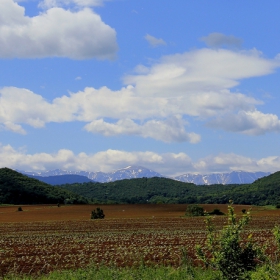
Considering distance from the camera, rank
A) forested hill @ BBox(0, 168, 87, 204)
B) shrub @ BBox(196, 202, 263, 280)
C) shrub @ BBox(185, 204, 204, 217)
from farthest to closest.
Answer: forested hill @ BBox(0, 168, 87, 204)
shrub @ BBox(185, 204, 204, 217)
shrub @ BBox(196, 202, 263, 280)

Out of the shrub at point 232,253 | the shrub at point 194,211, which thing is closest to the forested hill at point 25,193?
the shrub at point 194,211

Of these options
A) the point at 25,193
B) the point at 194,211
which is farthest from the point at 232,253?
the point at 25,193

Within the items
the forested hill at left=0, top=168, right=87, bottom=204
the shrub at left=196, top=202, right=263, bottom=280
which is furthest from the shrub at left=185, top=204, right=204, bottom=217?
the shrub at left=196, top=202, right=263, bottom=280

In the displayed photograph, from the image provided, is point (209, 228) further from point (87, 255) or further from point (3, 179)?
point (3, 179)

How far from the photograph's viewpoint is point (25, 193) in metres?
134

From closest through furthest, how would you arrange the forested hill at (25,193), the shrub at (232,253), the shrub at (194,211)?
the shrub at (232,253) → the shrub at (194,211) → the forested hill at (25,193)

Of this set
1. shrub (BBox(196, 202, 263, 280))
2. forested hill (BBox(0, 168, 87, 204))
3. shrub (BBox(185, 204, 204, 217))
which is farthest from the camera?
forested hill (BBox(0, 168, 87, 204))

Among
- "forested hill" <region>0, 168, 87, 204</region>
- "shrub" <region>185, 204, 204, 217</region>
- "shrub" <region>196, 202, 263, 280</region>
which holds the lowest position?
"shrub" <region>185, 204, 204, 217</region>

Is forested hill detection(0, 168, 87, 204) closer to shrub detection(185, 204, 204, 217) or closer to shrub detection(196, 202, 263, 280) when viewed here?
shrub detection(185, 204, 204, 217)

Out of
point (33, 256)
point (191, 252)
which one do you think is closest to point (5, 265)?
point (33, 256)

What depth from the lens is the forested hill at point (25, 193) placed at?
130875 millimetres

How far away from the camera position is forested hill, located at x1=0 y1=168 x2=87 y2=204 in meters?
131

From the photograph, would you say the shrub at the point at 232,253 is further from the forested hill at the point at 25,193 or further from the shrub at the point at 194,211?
the forested hill at the point at 25,193

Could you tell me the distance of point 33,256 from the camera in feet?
89.4
